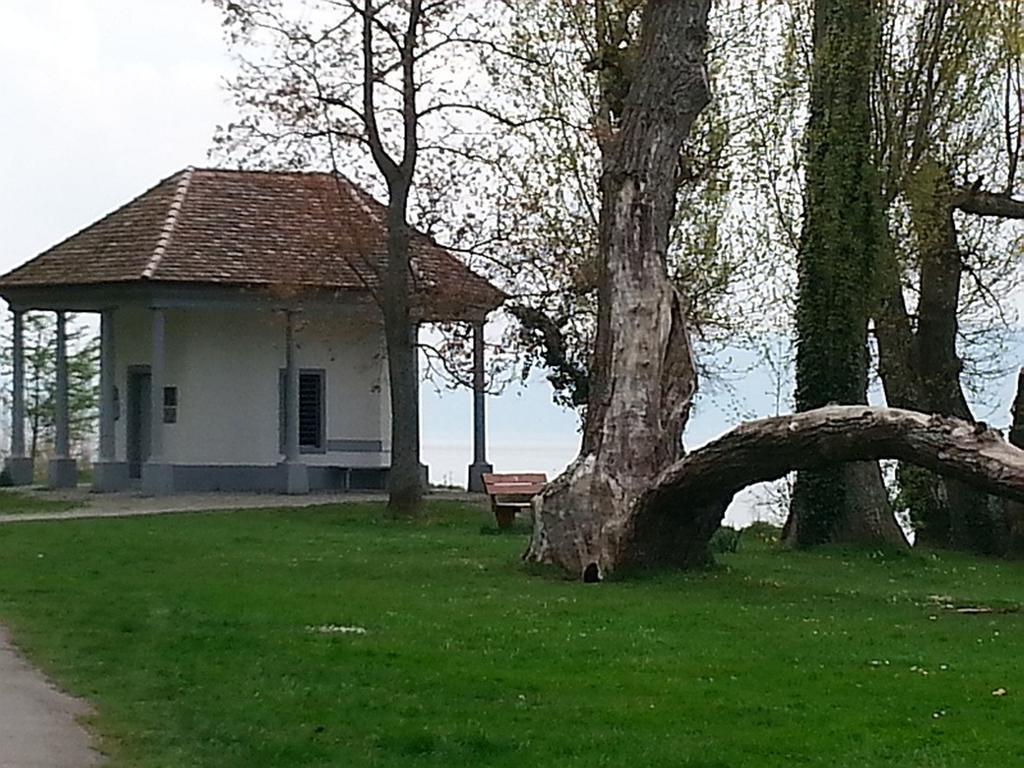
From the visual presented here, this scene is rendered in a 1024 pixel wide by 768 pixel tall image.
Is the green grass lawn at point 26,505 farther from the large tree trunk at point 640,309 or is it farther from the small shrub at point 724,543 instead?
the large tree trunk at point 640,309

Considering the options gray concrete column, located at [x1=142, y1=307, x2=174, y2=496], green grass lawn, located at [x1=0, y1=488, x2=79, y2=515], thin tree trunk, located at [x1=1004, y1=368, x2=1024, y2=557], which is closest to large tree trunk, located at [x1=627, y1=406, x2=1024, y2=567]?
thin tree trunk, located at [x1=1004, y1=368, x2=1024, y2=557]

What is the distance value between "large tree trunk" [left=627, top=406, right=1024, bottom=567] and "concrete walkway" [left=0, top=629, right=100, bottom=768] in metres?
8.29

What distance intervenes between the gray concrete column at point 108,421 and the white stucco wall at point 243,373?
353mm

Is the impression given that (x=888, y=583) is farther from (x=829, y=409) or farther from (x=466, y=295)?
(x=466, y=295)

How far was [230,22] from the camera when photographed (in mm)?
30953

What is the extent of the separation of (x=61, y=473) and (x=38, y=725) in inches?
1128

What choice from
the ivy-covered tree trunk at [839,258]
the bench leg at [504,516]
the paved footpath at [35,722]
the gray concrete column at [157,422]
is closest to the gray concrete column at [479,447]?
the gray concrete column at [157,422]

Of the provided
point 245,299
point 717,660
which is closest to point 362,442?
point 245,299

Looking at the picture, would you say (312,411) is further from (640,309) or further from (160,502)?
(640,309)

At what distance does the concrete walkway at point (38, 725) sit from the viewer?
9.68m

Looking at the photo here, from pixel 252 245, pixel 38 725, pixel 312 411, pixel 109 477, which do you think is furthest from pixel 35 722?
pixel 312 411

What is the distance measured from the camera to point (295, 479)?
121 ft

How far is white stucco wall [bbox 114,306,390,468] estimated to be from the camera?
37719 millimetres

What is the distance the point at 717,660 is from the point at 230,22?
20.6 meters
